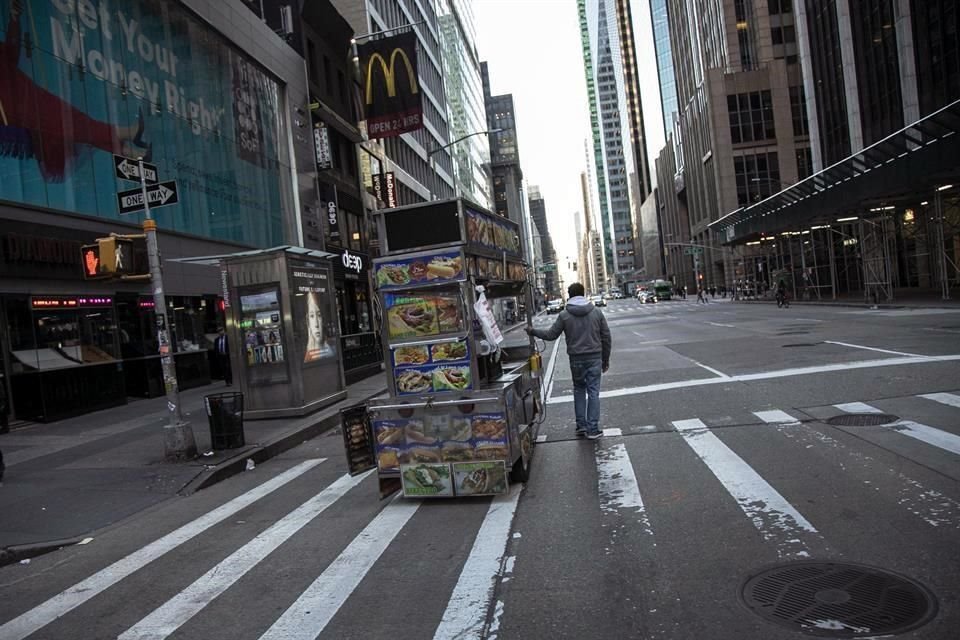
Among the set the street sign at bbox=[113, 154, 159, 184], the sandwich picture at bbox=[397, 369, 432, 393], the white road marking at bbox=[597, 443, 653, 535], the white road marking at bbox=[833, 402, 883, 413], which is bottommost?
the white road marking at bbox=[833, 402, 883, 413]

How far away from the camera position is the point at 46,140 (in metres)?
15.2

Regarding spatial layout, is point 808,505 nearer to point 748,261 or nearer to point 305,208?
point 305,208

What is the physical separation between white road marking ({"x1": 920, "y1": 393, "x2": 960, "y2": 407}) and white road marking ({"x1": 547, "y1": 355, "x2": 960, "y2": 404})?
2.90 meters

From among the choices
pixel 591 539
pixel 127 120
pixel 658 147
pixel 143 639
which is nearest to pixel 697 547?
pixel 591 539

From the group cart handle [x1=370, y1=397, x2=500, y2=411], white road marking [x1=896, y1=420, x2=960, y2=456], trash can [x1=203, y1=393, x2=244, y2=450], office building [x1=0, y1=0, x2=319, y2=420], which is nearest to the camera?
cart handle [x1=370, y1=397, x2=500, y2=411]

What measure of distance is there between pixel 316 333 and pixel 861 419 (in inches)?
402

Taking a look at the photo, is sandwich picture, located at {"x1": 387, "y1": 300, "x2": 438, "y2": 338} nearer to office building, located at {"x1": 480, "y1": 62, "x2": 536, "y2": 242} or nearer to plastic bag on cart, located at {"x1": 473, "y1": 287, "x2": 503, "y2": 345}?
plastic bag on cart, located at {"x1": 473, "y1": 287, "x2": 503, "y2": 345}

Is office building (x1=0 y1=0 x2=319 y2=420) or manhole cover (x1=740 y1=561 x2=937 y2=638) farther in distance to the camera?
office building (x1=0 y1=0 x2=319 y2=420)

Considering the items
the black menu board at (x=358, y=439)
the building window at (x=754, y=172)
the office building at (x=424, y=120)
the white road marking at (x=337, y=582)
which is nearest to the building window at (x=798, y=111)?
the building window at (x=754, y=172)

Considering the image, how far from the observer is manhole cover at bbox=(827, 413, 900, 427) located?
26.0 ft

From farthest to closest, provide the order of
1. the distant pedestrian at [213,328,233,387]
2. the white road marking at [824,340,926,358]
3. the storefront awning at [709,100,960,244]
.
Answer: the storefront awning at [709,100,960,244] < the distant pedestrian at [213,328,233,387] < the white road marking at [824,340,926,358]

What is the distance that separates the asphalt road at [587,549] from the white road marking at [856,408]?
5 centimetres

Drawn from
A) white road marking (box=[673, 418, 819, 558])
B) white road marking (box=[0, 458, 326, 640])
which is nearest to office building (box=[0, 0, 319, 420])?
white road marking (box=[0, 458, 326, 640])

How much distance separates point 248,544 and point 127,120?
16.0 meters
